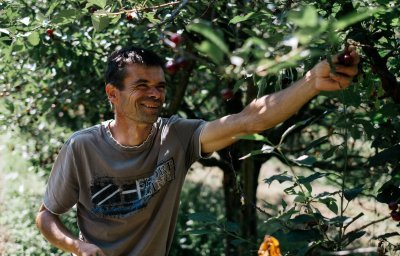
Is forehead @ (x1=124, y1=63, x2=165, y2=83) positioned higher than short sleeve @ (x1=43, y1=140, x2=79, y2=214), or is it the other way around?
forehead @ (x1=124, y1=63, x2=165, y2=83)

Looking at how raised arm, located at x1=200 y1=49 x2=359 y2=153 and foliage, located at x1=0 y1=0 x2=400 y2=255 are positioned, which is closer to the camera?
foliage, located at x1=0 y1=0 x2=400 y2=255

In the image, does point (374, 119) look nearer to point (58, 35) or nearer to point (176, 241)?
point (58, 35)

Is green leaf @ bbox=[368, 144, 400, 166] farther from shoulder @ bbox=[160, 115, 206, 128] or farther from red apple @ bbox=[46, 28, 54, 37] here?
red apple @ bbox=[46, 28, 54, 37]

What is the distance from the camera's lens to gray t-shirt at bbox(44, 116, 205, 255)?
2633 mm

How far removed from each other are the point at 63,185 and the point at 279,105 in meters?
1.05

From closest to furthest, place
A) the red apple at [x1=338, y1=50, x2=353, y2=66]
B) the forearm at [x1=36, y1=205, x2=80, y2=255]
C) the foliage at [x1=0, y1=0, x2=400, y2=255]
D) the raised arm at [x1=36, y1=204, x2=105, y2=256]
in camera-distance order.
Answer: the foliage at [x1=0, y1=0, x2=400, y2=255]
the red apple at [x1=338, y1=50, x2=353, y2=66]
the raised arm at [x1=36, y1=204, x2=105, y2=256]
the forearm at [x1=36, y1=205, x2=80, y2=255]

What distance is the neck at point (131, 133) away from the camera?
2664mm

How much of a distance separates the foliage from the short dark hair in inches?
5.5

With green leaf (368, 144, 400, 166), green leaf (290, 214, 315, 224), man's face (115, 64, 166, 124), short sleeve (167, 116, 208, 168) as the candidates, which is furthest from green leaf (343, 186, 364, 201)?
man's face (115, 64, 166, 124)

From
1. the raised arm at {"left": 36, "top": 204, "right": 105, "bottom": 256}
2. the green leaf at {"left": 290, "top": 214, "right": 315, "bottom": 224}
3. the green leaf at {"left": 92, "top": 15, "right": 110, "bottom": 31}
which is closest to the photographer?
the green leaf at {"left": 290, "top": 214, "right": 315, "bottom": 224}

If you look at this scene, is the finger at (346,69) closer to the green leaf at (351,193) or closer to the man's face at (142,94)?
the green leaf at (351,193)

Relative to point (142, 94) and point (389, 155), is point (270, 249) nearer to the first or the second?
point (389, 155)

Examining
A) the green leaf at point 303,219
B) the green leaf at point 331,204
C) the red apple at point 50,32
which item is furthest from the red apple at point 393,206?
the red apple at point 50,32

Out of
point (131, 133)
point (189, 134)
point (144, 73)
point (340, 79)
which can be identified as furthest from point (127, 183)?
point (340, 79)
